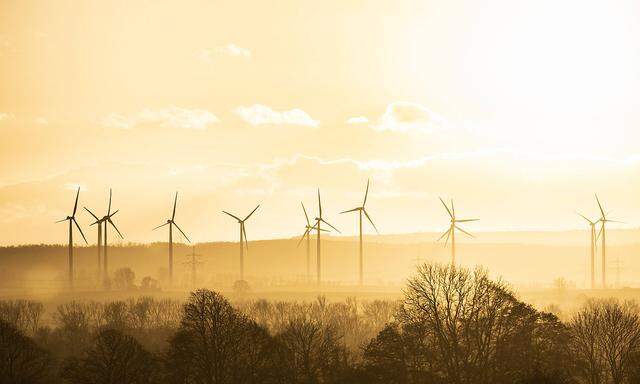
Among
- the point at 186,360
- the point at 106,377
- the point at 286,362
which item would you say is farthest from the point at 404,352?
the point at 106,377

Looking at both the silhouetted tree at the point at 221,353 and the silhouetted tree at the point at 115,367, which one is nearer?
the silhouetted tree at the point at 115,367

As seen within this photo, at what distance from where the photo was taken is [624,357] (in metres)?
112

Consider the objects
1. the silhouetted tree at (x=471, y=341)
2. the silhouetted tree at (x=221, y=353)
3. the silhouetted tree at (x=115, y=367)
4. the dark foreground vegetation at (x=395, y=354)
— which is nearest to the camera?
the silhouetted tree at (x=471, y=341)

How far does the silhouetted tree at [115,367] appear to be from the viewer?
10044 cm

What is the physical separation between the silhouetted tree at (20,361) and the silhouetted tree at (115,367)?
5628mm

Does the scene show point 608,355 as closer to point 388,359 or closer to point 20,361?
point 388,359

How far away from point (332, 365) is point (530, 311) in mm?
22825

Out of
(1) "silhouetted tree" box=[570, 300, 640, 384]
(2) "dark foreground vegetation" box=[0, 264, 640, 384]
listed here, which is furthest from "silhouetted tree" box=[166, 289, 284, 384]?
(1) "silhouetted tree" box=[570, 300, 640, 384]

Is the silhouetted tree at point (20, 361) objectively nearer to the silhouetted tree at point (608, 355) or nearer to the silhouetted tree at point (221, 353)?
the silhouetted tree at point (221, 353)

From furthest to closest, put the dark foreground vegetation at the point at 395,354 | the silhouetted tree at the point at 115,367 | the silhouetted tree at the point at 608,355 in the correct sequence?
1. the silhouetted tree at the point at 608,355
2. the silhouetted tree at the point at 115,367
3. the dark foreground vegetation at the point at 395,354

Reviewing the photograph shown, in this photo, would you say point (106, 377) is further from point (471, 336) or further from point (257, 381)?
point (471, 336)

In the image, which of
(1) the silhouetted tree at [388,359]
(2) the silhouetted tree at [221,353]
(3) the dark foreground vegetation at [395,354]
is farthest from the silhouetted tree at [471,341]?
(2) the silhouetted tree at [221,353]

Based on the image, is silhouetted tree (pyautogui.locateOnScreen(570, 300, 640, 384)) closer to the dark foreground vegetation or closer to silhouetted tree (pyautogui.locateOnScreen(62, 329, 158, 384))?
the dark foreground vegetation

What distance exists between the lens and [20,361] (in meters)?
113
